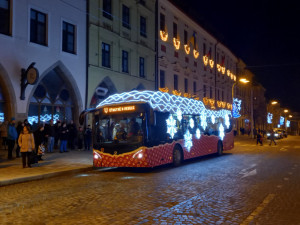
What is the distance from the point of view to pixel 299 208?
7.05 m

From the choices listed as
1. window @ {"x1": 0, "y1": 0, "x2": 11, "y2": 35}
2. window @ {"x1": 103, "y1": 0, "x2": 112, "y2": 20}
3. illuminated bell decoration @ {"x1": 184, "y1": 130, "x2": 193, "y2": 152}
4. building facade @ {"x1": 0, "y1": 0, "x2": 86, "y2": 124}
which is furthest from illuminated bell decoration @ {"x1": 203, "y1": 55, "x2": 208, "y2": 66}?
window @ {"x1": 0, "y1": 0, "x2": 11, "y2": 35}

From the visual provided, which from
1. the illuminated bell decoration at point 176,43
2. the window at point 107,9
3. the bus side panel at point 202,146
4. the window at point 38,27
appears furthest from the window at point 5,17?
the illuminated bell decoration at point 176,43

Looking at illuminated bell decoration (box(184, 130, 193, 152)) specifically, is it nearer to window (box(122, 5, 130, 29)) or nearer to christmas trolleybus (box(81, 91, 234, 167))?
christmas trolleybus (box(81, 91, 234, 167))

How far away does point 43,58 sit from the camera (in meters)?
19.5

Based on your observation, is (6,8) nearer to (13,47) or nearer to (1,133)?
(13,47)

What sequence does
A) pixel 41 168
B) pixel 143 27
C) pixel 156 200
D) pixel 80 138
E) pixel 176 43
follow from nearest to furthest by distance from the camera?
pixel 156 200 → pixel 41 168 → pixel 80 138 → pixel 143 27 → pixel 176 43

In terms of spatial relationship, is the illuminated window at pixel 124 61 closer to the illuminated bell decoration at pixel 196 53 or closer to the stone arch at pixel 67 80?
the stone arch at pixel 67 80

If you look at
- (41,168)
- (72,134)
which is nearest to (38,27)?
(72,134)

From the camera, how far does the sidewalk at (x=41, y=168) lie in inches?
442

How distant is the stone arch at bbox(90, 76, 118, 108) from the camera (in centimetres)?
2394

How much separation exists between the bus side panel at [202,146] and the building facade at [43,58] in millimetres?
8745

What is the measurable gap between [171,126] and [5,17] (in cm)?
1045

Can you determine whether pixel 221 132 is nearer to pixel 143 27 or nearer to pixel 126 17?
pixel 126 17

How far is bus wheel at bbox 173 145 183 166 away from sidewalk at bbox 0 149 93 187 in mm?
3674
